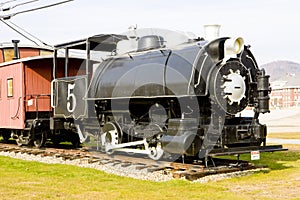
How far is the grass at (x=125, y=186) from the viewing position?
7.92 m

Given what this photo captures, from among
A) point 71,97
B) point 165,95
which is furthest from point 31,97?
point 165,95

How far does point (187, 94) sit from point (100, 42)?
13.5 ft

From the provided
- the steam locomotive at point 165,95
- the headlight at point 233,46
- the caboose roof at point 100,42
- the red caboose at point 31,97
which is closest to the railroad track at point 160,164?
the steam locomotive at point 165,95

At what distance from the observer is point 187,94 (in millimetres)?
9664

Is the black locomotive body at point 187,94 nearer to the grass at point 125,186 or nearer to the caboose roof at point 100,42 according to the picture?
the grass at point 125,186

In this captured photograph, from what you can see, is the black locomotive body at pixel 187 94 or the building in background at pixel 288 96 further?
the building in background at pixel 288 96

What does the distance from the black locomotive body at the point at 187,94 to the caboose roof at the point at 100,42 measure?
115 centimetres

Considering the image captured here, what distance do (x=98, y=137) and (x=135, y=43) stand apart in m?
2.68

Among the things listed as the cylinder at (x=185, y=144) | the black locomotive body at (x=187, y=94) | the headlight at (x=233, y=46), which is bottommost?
the cylinder at (x=185, y=144)

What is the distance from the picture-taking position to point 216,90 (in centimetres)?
979

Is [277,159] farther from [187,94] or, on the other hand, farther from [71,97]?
[71,97]

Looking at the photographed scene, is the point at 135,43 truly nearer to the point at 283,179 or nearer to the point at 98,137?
the point at 98,137

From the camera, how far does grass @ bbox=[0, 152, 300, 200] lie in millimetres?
7922

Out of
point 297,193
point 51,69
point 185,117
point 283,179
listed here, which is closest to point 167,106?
point 185,117
